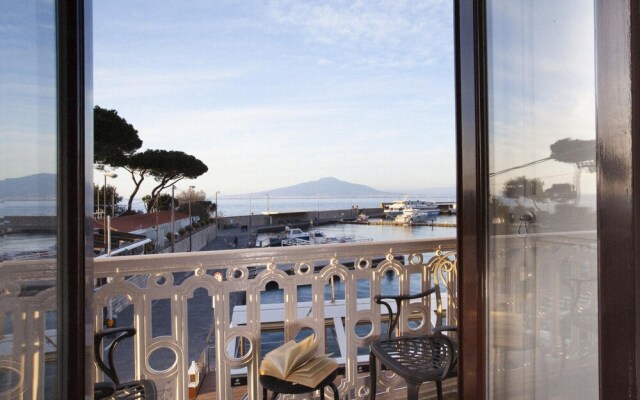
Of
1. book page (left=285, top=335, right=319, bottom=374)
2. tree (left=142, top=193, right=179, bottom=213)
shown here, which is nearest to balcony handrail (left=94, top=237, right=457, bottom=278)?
book page (left=285, top=335, right=319, bottom=374)

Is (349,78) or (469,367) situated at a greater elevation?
(349,78)

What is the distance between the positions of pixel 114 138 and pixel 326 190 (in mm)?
3207

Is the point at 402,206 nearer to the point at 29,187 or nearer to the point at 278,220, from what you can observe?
the point at 278,220

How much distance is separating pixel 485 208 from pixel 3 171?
1003 millimetres

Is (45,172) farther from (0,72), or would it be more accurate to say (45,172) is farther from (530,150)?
(530,150)

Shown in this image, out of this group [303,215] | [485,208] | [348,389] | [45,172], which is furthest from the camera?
[303,215]

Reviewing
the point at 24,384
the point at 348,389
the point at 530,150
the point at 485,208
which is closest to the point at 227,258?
the point at 348,389

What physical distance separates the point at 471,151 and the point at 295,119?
429 cm

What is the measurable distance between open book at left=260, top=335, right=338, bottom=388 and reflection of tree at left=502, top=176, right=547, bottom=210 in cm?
110

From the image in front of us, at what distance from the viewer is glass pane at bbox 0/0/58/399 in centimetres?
63

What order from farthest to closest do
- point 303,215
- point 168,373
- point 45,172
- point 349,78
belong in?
point 303,215 < point 349,78 < point 168,373 < point 45,172

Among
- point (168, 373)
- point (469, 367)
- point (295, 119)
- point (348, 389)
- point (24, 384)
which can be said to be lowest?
point (348, 389)

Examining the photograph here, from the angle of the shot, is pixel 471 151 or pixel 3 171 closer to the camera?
pixel 3 171

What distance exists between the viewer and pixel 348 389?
199cm
